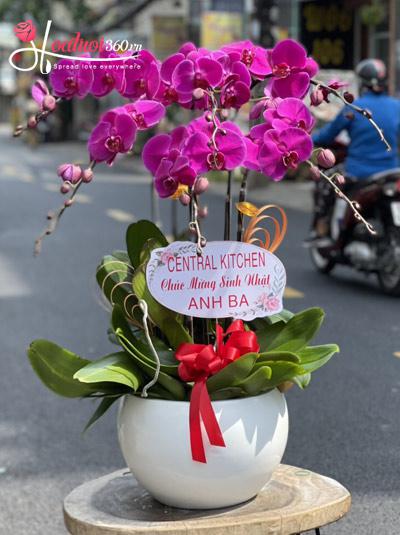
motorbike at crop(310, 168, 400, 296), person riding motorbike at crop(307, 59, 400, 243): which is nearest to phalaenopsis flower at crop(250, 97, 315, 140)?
motorbike at crop(310, 168, 400, 296)

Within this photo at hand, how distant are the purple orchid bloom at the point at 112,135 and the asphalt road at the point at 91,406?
0.69m

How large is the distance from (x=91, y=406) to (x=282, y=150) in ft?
12.0

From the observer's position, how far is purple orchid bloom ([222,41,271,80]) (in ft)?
11.1

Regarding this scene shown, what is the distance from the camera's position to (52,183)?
25109 mm

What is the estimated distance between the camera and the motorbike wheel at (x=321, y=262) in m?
11.5

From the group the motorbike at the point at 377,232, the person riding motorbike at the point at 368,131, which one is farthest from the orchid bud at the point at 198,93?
the person riding motorbike at the point at 368,131

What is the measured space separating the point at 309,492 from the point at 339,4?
21357 millimetres

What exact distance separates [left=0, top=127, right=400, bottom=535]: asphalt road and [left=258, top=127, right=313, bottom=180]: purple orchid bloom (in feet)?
2.85

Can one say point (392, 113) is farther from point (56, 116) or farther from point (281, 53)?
point (56, 116)

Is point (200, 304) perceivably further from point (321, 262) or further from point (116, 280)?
point (321, 262)

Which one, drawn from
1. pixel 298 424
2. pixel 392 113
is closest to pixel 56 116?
pixel 392 113

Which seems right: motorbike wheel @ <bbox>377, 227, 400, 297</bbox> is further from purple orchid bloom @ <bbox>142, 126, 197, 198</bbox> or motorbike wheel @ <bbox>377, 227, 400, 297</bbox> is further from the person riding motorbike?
purple orchid bloom @ <bbox>142, 126, 197, 198</bbox>

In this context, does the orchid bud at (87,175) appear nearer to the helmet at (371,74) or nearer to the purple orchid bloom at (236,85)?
the purple orchid bloom at (236,85)

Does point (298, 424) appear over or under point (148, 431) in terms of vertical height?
under
